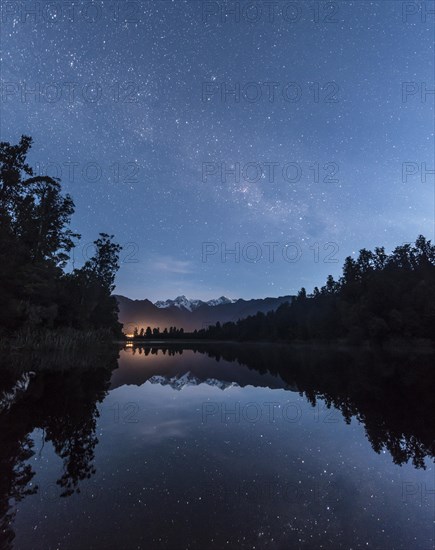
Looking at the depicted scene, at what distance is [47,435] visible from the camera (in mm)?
8398

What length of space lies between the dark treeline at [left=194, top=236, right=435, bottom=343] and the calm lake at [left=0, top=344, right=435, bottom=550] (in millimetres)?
68019

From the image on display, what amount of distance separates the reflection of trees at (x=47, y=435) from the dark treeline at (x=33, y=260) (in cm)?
1353

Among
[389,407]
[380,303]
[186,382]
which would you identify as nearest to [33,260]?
[186,382]

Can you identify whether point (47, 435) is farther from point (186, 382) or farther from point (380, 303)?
point (380, 303)

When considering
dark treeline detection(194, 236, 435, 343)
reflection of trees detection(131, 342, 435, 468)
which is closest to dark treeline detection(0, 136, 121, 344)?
reflection of trees detection(131, 342, 435, 468)

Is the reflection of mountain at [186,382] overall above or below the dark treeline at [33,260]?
below

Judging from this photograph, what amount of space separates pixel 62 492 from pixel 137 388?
13.0 m

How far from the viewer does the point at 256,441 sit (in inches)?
346

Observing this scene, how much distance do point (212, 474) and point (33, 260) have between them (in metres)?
37.3

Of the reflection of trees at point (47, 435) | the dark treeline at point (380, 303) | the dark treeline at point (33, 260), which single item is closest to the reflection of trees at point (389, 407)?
the reflection of trees at point (47, 435)

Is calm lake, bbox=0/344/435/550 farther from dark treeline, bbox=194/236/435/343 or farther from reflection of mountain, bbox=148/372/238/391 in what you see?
dark treeline, bbox=194/236/435/343

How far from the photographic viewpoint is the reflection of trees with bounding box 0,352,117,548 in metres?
5.50

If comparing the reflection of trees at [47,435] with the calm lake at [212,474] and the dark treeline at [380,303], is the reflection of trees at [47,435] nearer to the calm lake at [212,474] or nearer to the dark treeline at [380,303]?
the calm lake at [212,474]

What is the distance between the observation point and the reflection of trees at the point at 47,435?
550 centimetres
